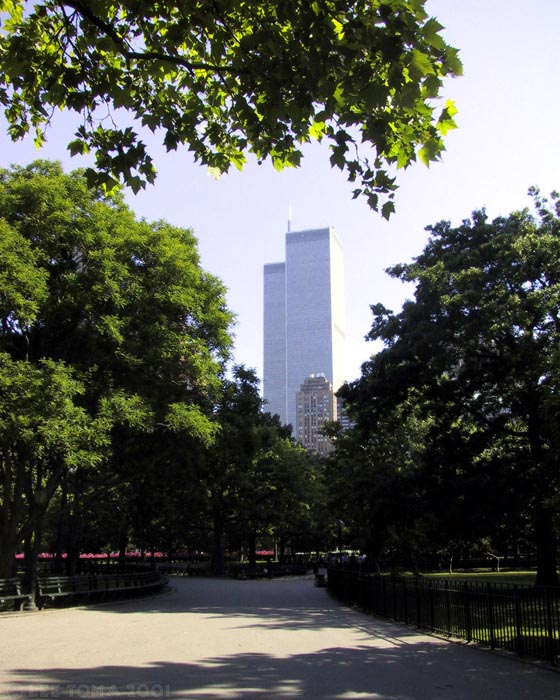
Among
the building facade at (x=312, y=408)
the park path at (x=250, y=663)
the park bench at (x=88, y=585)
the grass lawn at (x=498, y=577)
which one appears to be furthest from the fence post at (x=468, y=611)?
the building facade at (x=312, y=408)

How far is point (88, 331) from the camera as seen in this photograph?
1884 cm

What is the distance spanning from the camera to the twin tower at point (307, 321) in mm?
157000

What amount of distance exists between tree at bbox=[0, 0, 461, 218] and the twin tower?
142530mm

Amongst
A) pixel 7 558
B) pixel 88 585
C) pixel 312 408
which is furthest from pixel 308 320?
pixel 7 558

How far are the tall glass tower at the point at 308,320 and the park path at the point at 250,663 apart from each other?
139 meters

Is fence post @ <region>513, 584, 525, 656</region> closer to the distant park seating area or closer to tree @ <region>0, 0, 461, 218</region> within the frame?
tree @ <region>0, 0, 461, 218</region>

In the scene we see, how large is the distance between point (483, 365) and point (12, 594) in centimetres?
1757

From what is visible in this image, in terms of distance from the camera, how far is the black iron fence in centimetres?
880

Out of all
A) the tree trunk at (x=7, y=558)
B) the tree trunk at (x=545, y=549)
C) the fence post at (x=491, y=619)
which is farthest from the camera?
the tree trunk at (x=545, y=549)

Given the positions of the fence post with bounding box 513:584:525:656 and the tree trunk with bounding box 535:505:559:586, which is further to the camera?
the tree trunk with bounding box 535:505:559:586

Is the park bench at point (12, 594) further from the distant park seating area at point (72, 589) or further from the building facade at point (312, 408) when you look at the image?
the building facade at point (312, 408)

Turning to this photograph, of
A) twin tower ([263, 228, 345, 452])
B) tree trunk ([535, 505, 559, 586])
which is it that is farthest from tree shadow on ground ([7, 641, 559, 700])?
twin tower ([263, 228, 345, 452])

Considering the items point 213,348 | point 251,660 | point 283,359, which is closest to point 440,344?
point 213,348

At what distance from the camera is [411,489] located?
23.4m
